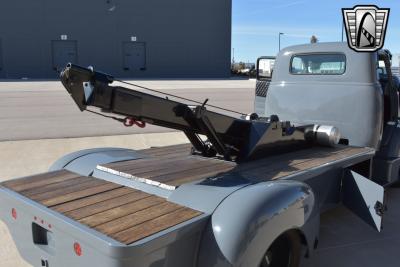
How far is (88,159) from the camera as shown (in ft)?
11.0

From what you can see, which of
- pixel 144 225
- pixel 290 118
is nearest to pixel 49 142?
pixel 290 118

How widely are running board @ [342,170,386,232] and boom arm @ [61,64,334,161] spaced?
24.6 inches

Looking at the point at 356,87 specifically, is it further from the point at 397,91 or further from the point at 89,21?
the point at 89,21

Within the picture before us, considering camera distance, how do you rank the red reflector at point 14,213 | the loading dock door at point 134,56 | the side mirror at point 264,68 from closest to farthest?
the red reflector at point 14,213
the side mirror at point 264,68
the loading dock door at point 134,56

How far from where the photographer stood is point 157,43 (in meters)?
37.1

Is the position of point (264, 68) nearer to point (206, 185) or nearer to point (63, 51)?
point (206, 185)

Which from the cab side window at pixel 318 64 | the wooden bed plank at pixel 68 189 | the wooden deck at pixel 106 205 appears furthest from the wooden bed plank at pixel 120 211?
the cab side window at pixel 318 64

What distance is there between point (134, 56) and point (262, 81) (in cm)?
3197

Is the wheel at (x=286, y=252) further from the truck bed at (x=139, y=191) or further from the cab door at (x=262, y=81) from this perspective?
the cab door at (x=262, y=81)

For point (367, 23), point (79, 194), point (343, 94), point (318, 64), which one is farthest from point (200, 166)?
point (367, 23)

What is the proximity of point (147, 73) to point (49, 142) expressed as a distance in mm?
29493

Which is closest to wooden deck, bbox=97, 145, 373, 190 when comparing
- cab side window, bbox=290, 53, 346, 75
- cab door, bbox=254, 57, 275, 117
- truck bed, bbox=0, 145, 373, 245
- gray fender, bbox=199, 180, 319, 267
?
truck bed, bbox=0, 145, 373, 245

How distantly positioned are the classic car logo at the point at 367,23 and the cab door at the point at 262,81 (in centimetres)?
109

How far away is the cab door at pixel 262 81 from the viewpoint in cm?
580
